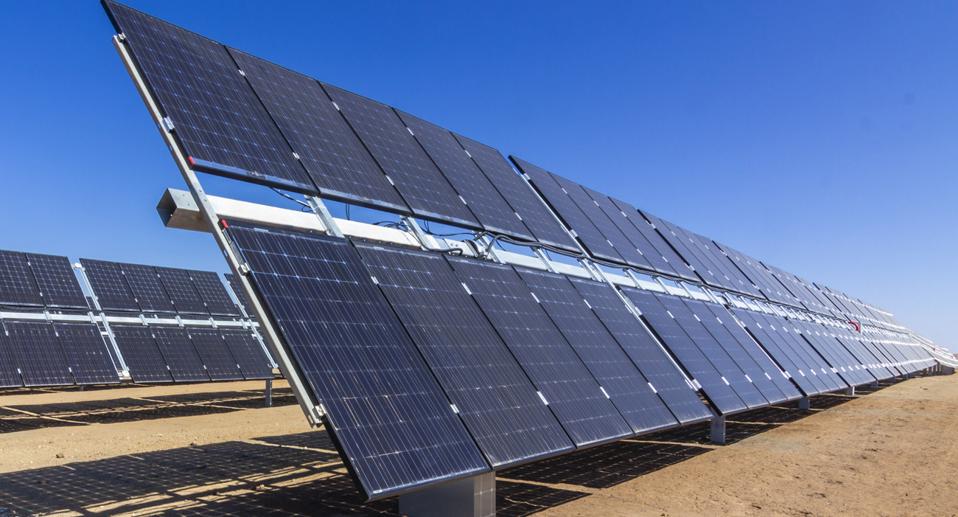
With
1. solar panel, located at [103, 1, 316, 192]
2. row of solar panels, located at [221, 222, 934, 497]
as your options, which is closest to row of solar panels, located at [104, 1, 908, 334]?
solar panel, located at [103, 1, 316, 192]

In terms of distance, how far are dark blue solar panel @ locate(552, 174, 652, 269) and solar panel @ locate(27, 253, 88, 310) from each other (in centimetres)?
1896

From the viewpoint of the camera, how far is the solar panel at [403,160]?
1066cm

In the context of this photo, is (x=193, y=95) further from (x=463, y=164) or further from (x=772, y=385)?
(x=772, y=385)

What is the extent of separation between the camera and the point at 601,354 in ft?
36.2

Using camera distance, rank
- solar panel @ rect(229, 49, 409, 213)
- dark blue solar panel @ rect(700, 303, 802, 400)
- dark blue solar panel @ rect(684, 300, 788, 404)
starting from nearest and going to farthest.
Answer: solar panel @ rect(229, 49, 409, 213)
dark blue solar panel @ rect(684, 300, 788, 404)
dark blue solar panel @ rect(700, 303, 802, 400)

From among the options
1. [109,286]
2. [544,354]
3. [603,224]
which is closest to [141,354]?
[109,286]

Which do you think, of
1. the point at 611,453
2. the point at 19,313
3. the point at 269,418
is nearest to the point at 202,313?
the point at 19,313

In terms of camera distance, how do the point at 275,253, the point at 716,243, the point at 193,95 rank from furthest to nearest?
the point at 716,243 < the point at 193,95 < the point at 275,253

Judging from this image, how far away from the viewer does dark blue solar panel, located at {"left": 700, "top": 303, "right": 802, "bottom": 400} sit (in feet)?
57.6

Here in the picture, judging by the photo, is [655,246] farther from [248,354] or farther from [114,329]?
[114,329]

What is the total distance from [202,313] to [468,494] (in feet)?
77.0

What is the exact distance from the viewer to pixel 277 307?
6.70 meters

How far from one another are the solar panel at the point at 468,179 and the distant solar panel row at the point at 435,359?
59.5 inches

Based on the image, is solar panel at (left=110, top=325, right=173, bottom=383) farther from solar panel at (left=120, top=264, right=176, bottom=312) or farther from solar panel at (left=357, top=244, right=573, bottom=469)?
solar panel at (left=357, top=244, right=573, bottom=469)
